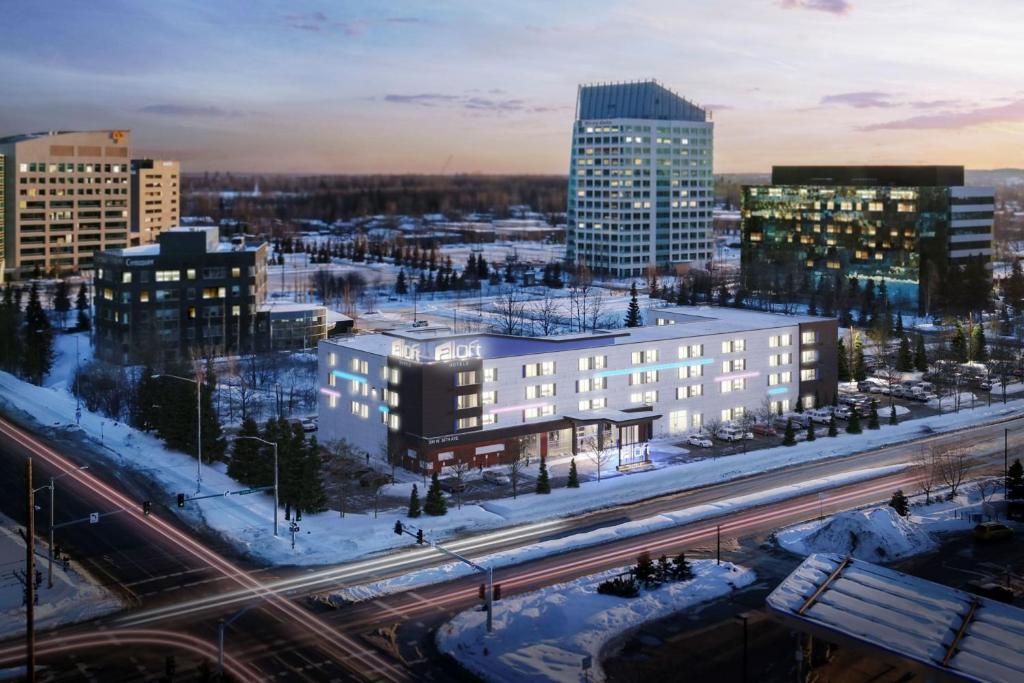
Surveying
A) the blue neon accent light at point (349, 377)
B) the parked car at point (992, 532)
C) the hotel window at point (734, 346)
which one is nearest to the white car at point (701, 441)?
the hotel window at point (734, 346)

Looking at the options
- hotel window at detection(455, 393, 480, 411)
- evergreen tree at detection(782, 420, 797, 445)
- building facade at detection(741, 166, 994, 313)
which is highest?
building facade at detection(741, 166, 994, 313)

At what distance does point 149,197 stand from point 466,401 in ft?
480

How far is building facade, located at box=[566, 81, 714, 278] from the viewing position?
174500mm

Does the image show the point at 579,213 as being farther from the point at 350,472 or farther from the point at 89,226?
the point at 350,472

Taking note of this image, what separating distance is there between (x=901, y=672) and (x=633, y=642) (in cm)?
852

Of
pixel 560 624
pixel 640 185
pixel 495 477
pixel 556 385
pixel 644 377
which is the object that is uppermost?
pixel 640 185

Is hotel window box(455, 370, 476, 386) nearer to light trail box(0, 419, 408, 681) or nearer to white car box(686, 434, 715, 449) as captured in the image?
white car box(686, 434, 715, 449)

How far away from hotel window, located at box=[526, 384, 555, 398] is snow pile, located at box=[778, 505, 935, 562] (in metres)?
20.0

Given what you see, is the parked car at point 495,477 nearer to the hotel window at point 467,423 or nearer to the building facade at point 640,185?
the hotel window at point 467,423

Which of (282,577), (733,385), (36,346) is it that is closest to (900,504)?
(733,385)

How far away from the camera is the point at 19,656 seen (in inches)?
Result: 1425

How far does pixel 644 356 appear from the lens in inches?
2773

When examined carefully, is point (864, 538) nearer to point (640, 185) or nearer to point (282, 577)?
point (282, 577)

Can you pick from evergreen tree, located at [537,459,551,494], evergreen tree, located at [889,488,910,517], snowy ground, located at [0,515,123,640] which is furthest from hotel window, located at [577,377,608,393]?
snowy ground, located at [0,515,123,640]
